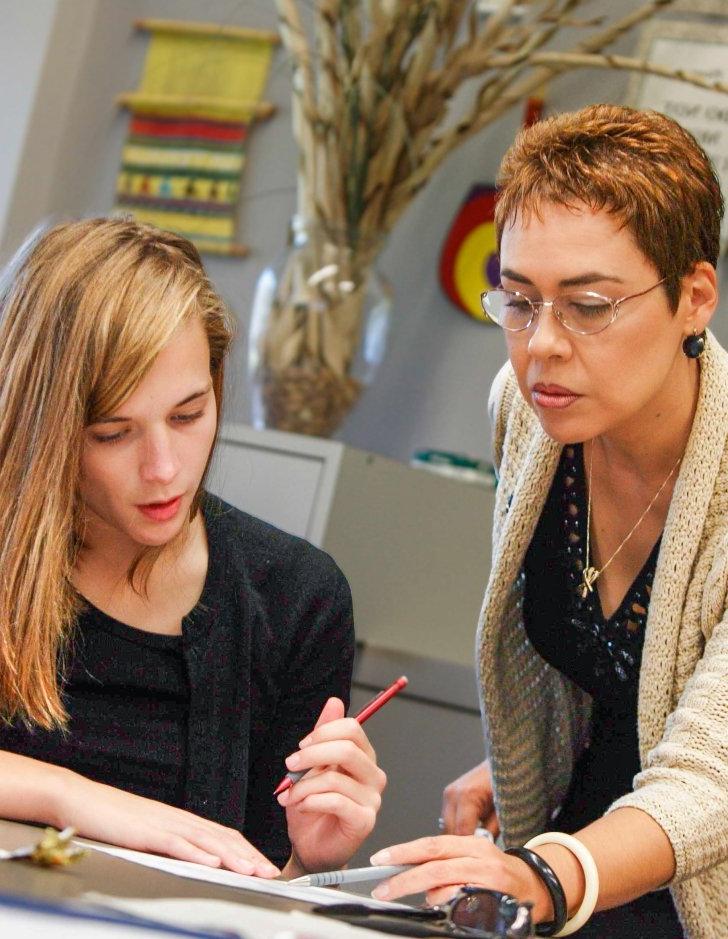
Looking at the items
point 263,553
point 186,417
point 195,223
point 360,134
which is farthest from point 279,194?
point 186,417

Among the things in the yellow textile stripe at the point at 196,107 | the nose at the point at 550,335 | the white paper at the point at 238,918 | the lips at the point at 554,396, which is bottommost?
the white paper at the point at 238,918

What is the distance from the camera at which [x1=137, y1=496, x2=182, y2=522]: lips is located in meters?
1.20

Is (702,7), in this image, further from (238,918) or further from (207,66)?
(238,918)

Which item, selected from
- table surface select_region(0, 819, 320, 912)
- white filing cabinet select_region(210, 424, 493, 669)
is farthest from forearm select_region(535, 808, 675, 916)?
white filing cabinet select_region(210, 424, 493, 669)

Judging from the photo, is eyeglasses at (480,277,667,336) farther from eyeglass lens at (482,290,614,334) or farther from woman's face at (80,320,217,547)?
woman's face at (80,320,217,547)

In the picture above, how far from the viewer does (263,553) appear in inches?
54.8

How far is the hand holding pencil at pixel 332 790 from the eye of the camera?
1025 millimetres

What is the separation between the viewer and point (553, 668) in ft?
4.74

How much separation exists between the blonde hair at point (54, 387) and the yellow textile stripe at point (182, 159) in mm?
1456

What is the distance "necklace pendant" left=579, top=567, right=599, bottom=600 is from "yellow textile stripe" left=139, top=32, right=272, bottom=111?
1604mm

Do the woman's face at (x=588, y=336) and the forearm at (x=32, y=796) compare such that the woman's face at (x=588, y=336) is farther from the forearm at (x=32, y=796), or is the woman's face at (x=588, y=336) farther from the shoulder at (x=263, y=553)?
the forearm at (x=32, y=796)

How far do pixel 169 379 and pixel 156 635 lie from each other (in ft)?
0.84

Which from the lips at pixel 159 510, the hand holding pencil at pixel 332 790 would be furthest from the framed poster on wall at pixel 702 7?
→ the hand holding pencil at pixel 332 790

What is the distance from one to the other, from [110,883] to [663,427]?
2.36 feet
